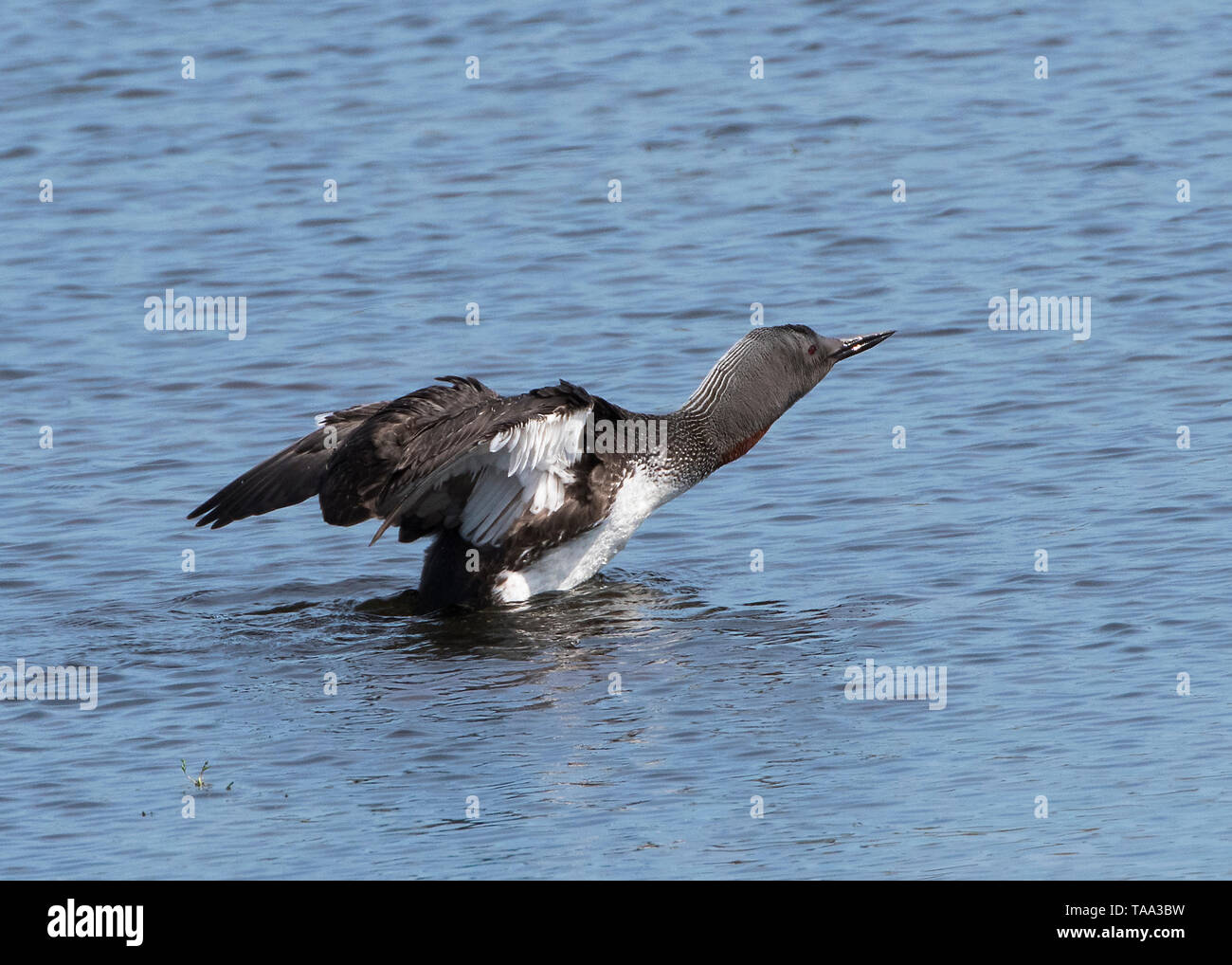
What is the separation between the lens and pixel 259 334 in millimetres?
13984

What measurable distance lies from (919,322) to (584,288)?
2.49 meters

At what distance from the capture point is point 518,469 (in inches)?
353

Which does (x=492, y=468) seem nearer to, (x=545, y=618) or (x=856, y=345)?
(x=545, y=618)

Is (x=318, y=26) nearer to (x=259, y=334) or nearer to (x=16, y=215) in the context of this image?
(x=16, y=215)

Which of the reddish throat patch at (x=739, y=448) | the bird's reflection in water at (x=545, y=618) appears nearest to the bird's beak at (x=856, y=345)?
the reddish throat patch at (x=739, y=448)

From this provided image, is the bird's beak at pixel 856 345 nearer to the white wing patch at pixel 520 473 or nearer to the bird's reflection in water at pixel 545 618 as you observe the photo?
the bird's reflection in water at pixel 545 618

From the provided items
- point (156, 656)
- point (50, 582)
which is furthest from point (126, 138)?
point (156, 656)

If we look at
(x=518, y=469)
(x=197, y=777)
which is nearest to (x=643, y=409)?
(x=518, y=469)

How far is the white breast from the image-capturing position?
31.1 ft

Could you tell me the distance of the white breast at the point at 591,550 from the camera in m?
9.49

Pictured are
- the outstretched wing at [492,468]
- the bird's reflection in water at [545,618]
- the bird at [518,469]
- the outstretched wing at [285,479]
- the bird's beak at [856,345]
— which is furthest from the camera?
the bird's beak at [856,345]

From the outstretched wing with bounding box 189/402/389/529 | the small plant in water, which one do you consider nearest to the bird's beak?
the outstretched wing with bounding box 189/402/389/529

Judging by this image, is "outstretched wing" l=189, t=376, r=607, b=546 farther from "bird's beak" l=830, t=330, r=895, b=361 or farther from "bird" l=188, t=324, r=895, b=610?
"bird's beak" l=830, t=330, r=895, b=361

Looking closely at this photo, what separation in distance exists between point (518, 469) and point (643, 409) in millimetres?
2887
